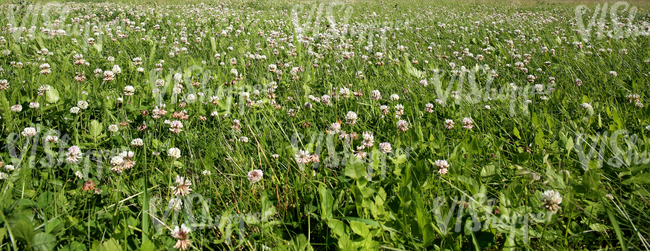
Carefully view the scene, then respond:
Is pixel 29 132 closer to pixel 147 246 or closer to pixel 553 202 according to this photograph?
pixel 147 246

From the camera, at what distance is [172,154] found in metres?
1.97

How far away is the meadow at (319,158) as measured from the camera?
5.14 ft

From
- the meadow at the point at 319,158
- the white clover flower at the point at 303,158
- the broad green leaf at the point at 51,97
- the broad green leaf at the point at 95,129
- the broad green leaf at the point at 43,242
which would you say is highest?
the broad green leaf at the point at 51,97

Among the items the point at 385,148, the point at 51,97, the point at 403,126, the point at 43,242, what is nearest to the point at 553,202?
the point at 385,148

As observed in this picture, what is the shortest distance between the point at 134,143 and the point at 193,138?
15.2 inches

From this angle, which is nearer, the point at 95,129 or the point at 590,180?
the point at 590,180

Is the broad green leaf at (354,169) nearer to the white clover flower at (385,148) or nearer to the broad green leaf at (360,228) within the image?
the broad green leaf at (360,228)

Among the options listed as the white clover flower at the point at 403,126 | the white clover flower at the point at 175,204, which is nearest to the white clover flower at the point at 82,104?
the white clover flower at the point at 175,204

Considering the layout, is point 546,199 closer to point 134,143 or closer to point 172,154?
point 172,154

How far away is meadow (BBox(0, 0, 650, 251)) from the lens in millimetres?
1567

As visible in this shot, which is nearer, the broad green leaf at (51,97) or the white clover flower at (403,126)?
the white clover flower at (403,126)

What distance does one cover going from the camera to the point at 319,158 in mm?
2188

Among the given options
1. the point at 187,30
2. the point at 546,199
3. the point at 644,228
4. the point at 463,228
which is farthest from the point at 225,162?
the point at 187,30

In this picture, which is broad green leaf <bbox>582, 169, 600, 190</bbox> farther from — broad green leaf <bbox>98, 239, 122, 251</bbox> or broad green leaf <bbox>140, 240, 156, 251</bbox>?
broad green leaf <bbox>98, 239, 122, 251</bbox>
